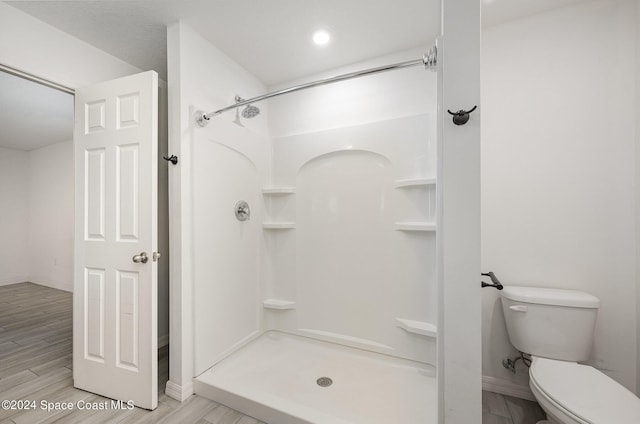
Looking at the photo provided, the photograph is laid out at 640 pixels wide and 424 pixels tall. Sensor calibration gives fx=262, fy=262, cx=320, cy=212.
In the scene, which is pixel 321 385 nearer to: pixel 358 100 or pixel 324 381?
pixel 324 381

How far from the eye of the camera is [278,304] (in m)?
2.49

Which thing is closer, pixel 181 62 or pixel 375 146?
pixel 181 62

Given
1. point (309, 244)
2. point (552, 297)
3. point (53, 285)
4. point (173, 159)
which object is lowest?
point (53, 285)

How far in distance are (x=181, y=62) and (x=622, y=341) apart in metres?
3.20

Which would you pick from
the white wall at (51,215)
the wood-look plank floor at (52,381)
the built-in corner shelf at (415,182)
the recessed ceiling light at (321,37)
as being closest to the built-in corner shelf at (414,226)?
the built-in corner shelf at (415,182)

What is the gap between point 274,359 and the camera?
2.11 m

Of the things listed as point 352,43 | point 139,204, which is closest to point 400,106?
point 352,43

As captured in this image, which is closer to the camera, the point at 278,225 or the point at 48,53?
the point at 48,53

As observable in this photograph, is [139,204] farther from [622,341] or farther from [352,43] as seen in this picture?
[622,341]

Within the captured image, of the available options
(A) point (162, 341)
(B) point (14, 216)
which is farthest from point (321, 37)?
(B) point (14, 216)

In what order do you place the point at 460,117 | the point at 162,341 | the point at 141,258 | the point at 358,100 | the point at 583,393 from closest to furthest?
the point at 460,117 < the point at 583,393 < the point at 141,258 < the point at 358,100 < the point at 162,341

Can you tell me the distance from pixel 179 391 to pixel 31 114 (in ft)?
13.0

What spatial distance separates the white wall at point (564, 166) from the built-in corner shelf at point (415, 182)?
1.17 ft

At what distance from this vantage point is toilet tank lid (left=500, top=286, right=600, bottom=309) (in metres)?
1.46
